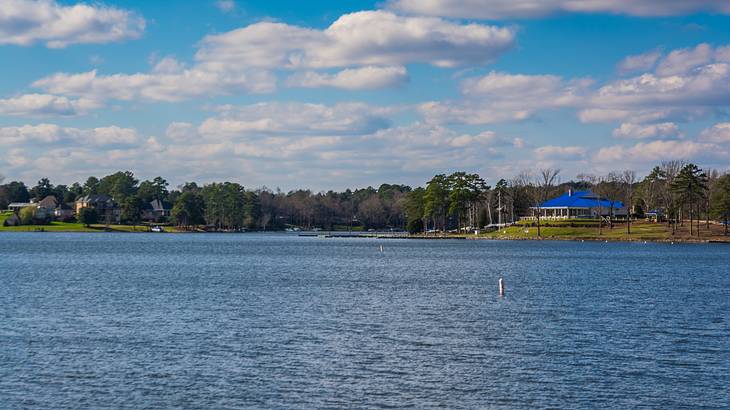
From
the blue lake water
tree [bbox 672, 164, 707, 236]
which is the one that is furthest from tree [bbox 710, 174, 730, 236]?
the blue lake water

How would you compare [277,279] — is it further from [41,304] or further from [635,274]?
[635,274]

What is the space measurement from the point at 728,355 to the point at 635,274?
164 feet

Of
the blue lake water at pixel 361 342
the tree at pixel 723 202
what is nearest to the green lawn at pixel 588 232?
the tree at pixel 723 202

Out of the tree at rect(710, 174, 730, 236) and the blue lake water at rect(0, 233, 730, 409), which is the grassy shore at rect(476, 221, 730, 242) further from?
the blue lake water at rect(0, 233, 730, 409)

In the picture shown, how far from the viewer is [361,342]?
3950cm

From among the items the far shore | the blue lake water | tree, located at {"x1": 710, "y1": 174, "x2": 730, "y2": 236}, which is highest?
tree, located at {"x1": 710, "y1": 174, "x2": 730, "y2": 236}

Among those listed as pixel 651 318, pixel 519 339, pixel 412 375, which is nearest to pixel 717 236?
pixel 651 318

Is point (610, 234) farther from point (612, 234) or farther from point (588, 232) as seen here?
point (588, 232)

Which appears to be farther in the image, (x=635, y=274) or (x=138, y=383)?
(x=635, y=274)

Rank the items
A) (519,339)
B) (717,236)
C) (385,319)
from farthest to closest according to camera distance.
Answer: (717,236) → (385,319) → (519,339)

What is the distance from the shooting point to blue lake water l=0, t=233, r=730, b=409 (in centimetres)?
2945

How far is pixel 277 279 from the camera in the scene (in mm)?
77500

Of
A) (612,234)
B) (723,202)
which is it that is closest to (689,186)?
(723,202)

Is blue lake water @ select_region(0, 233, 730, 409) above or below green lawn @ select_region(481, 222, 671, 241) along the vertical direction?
below
